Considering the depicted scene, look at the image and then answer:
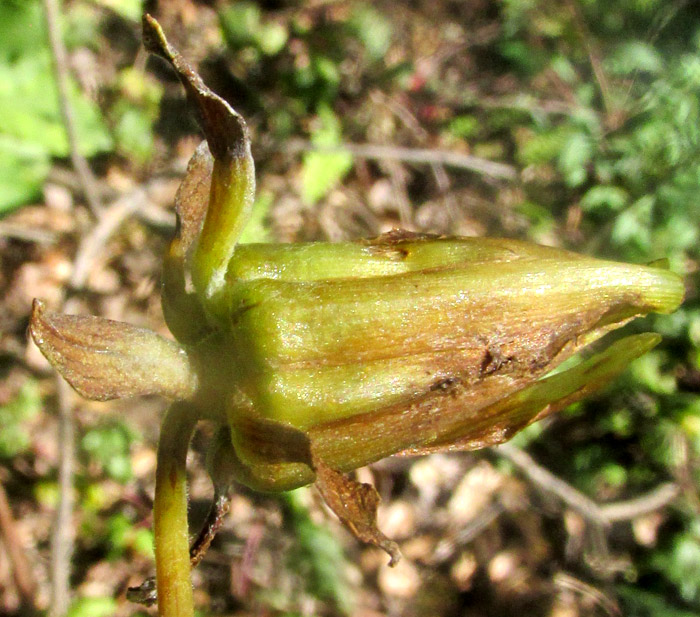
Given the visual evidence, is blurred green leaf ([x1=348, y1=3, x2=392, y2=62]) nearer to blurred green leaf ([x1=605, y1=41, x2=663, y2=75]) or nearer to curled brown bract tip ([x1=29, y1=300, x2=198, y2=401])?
blurred green leaf ([x1=605, y1=41, x2=663, y2=75])

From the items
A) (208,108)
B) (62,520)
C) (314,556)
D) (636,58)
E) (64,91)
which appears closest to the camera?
(208,108)

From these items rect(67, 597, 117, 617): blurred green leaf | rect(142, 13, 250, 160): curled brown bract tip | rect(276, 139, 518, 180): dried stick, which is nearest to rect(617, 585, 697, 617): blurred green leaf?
rect(276, 139, 518, 180): dried stick

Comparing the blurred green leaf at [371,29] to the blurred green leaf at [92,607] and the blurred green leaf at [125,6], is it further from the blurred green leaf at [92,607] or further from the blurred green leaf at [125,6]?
the blurred green leaf at [92,607]

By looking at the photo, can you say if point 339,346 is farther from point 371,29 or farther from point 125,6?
point 371,29

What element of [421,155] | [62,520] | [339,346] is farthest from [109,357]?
[421,155]

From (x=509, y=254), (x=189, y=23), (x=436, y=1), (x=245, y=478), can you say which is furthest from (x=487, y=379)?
(x=436, y=1)

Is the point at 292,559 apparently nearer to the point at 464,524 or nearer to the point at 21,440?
the point at 464,524
